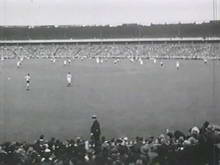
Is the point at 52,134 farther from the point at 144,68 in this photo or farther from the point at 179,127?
the point at 144,68

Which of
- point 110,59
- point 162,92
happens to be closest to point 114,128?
point 162,92

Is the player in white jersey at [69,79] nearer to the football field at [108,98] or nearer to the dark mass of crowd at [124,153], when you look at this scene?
the football field at [108,98]

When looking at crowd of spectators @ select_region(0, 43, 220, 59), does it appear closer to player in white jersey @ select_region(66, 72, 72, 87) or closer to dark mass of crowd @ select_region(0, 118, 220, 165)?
player in white jersey @ select_region(66, 72, 72, 87)

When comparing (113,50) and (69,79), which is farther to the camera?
(113,50)

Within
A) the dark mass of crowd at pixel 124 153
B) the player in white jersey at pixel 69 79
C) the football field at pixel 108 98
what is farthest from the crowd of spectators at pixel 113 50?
the dark mass of crowd at pixel 124 153

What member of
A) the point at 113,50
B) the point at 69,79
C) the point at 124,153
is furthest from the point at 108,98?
the point at 124,153

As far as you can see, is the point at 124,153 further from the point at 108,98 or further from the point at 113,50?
the point at 113,50
